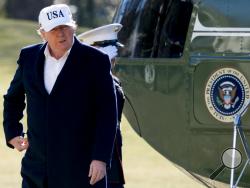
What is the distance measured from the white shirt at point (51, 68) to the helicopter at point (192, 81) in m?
2.48

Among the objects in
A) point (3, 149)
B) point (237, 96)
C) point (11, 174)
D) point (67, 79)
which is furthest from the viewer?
point (3, 149)

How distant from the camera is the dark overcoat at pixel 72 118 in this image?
5285 mm

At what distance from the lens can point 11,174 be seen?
11.6 m

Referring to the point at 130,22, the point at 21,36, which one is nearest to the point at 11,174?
the point at 130,22

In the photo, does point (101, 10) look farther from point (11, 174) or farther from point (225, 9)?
point (225, 9)

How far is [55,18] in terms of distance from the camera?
5.26 meters

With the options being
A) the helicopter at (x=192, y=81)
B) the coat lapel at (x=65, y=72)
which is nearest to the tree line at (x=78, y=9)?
the helicopter at (x=192, y=81)

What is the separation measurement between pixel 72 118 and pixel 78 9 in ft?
127

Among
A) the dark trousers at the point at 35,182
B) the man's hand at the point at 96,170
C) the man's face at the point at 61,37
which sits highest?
the man's face at the point at 61,37

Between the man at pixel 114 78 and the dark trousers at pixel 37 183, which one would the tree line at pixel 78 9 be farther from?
the dark trousers at pixel 37 183

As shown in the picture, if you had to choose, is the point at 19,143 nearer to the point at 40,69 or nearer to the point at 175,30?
the point at 40,69

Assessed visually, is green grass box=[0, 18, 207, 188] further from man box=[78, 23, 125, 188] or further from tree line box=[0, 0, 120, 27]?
tree line box=[0, 0, 120, 27]

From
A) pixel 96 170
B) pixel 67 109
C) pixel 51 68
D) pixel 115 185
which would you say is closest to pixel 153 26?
pixel 115 185

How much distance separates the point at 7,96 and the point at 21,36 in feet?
81.2
